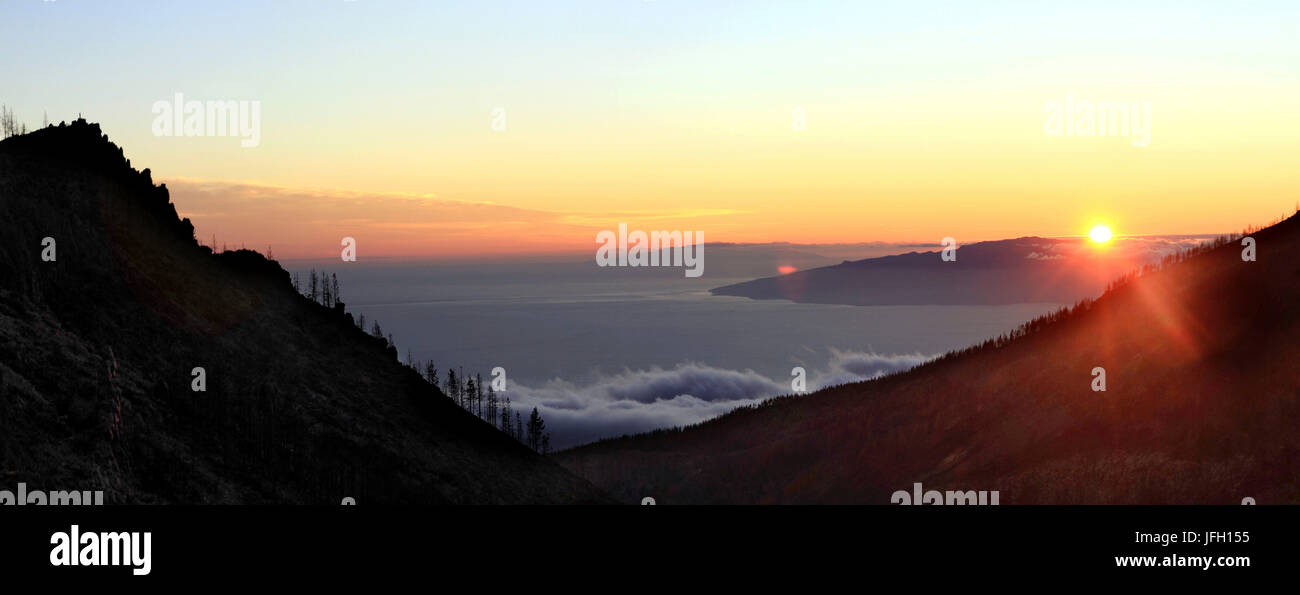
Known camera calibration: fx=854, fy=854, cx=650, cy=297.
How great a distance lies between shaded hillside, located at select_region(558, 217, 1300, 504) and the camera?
58344 mm

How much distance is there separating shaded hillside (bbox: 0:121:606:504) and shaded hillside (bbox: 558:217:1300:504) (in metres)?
39.1

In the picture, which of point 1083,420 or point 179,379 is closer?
point 179,379

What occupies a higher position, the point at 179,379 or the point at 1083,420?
the point at 179,379

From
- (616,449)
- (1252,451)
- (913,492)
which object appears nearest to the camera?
(1252,451)

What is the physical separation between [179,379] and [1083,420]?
222 ft

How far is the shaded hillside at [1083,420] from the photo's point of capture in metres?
58.3

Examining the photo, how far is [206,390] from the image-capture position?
4284cm

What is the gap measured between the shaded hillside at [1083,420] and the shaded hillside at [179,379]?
39078 mm

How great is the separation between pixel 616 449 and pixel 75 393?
4203 inches

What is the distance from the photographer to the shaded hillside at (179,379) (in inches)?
1266

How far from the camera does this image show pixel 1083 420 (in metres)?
72.7

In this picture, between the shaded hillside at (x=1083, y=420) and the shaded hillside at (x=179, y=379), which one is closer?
the shaded hillside at (x=179, y=379)
